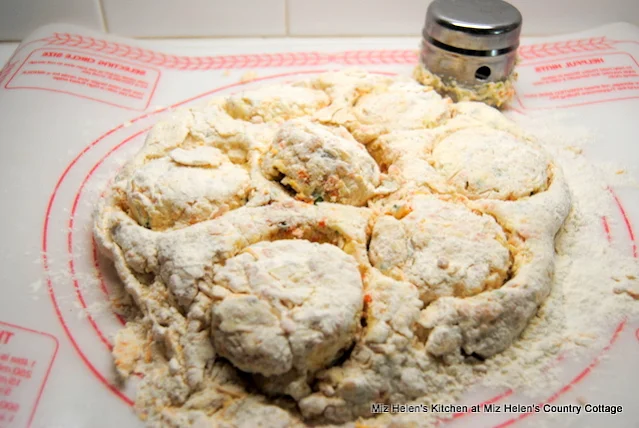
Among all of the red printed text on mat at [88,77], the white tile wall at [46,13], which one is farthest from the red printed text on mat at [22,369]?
the white tile wall at [46,13]

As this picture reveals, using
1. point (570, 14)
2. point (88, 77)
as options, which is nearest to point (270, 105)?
point (88, 77)

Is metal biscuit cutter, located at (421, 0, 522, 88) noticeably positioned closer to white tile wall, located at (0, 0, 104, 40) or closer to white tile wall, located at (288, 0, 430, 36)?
white tile wall, located at (288, 0, 430, 36)

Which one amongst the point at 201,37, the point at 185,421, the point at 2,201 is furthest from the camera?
the point at 201,37

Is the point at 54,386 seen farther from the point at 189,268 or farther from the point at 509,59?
the point at 509,59

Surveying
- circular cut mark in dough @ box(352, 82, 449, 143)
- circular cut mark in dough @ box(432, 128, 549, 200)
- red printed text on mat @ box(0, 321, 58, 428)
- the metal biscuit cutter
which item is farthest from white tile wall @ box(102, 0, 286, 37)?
red printed text on mat @ box(0, 321, 58, 428)

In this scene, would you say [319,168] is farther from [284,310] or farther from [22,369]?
[22,369]

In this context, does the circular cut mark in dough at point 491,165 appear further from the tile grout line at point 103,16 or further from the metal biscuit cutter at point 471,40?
the tile grout line at point 103,16

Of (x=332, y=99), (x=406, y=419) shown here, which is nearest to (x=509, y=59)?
(x=332, y=99)
